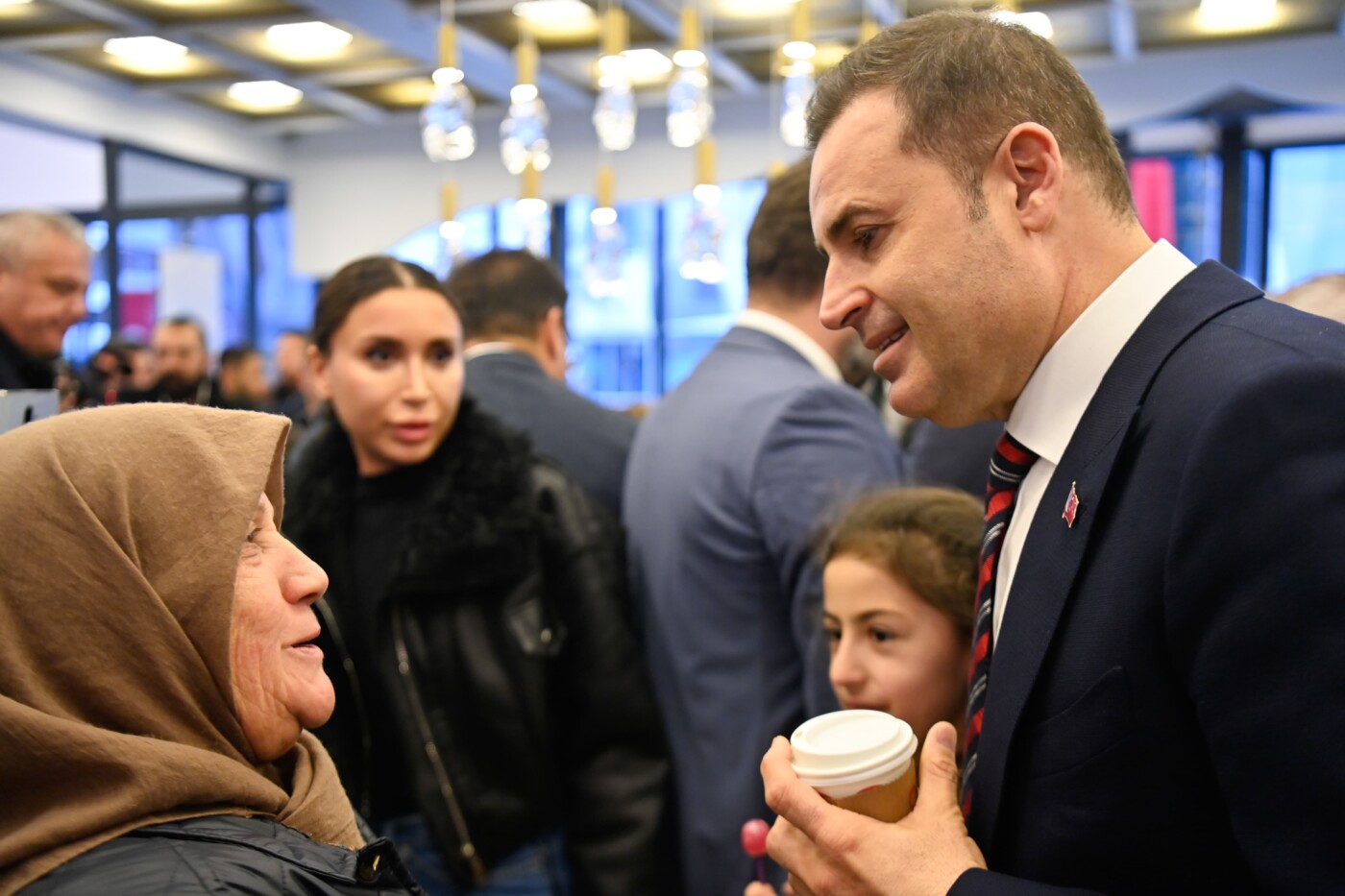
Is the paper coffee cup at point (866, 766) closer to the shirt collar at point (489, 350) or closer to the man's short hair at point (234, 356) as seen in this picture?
the shirt collar at point (489, 350)

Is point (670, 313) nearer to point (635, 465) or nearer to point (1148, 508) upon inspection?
point (635, 465)

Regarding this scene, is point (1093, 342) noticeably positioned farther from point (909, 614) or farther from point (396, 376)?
point (396, 376)

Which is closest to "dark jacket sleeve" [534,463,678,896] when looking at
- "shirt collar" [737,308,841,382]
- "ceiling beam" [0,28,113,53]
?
"shirt collar" [737,308,841,382]

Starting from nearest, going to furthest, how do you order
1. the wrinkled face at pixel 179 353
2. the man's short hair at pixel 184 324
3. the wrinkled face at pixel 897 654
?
the wrinkled face at pixel 897 654
the wrinkled face at pixel 179 353
the man's short hair at pixel 184 324

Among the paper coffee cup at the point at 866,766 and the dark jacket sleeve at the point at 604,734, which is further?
the dark jacket sleeve at the point at 604,734

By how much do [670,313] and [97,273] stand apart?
4.70 meters

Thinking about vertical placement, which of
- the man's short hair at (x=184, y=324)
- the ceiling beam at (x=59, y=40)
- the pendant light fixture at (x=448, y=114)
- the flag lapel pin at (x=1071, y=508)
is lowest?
the flag lapel pin at (x=1071, y=508)

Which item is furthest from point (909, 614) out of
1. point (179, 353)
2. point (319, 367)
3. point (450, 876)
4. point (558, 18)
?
point (558, 18)

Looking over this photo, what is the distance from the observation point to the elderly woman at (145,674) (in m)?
1.12

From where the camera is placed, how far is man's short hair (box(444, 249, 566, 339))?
3.17m

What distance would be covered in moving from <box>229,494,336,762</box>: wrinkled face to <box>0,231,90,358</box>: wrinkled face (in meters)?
3.12

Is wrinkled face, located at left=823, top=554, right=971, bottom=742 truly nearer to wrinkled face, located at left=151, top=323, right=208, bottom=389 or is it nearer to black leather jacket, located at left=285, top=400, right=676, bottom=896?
black leather jacket, located at left=285, top=400, right=676, bottom=896

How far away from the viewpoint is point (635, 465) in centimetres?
261

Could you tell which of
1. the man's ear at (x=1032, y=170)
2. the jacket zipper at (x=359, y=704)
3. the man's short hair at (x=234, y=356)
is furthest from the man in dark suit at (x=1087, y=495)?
the man's short hair at (x=234, y=356)
